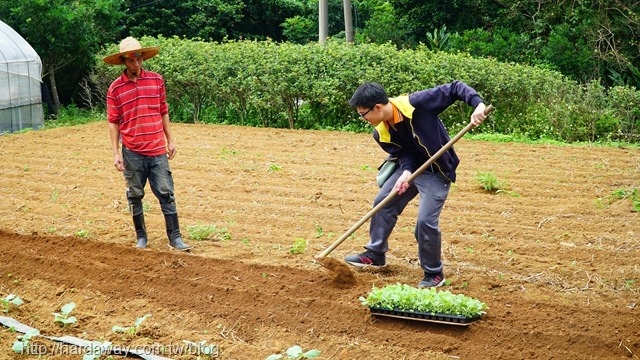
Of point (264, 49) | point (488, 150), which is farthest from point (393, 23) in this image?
point (488, 150)

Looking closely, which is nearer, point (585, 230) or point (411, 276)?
point (411, 276)

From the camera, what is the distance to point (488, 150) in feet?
43.8

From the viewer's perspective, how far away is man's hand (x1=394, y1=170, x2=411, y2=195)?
6715 millimetres

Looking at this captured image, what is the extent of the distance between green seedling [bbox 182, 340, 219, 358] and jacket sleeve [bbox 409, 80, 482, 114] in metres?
2.22

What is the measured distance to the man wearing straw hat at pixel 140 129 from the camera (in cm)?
809

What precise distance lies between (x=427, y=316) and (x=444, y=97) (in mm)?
1548

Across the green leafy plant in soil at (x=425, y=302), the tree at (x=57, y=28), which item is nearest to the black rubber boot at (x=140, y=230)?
the green leafy plant in soil at (x=425, y=302)

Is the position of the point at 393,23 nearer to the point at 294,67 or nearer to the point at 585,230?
the point at 294,67

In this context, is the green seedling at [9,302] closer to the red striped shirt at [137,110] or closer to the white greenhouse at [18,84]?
the red striped shirt at [137,110]

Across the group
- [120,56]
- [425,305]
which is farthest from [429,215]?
[120,56]

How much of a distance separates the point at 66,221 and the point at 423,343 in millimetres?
4958

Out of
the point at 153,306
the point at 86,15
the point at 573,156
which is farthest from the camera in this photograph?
the point at 86,15

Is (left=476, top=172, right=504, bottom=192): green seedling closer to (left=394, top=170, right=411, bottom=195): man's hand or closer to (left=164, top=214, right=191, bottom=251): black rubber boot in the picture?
(left=164, top=214, right=191, bottom=251): black rubber boot

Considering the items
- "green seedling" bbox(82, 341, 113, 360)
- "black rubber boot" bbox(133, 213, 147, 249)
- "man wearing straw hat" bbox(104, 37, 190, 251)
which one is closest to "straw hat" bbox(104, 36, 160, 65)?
"man wearing straw hat" bbox(104, 37, 190, 251)
